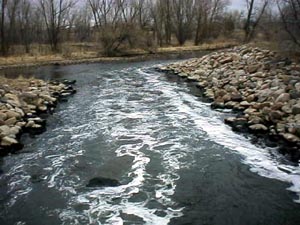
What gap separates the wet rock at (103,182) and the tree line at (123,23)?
27140 millimetres

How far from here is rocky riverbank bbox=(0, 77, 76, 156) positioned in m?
9.84

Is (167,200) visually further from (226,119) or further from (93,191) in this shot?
(226,119)

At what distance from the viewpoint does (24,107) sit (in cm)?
1274

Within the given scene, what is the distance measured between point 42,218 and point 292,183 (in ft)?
14.2

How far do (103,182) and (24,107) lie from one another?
647cm

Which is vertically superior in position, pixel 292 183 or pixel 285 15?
pixel 285 15

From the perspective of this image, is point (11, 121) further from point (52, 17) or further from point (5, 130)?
point (52, 17)

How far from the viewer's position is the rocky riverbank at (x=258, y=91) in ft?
31.9

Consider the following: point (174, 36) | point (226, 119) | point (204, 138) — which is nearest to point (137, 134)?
point (204, 138)

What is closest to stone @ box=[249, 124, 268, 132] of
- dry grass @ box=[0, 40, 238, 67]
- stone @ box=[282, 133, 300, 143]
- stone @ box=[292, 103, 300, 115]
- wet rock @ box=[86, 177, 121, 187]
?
stone @ box=[282, 133, 300, 143]

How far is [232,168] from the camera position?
7.89 m

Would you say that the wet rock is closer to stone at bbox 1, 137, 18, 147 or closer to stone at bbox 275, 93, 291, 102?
stone at bbox 1, 137, 18, 147

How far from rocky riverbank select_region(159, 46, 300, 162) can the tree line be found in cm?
1426

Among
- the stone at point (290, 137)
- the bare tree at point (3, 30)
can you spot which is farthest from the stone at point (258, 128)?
→ the bare tree at point (3, 30)
